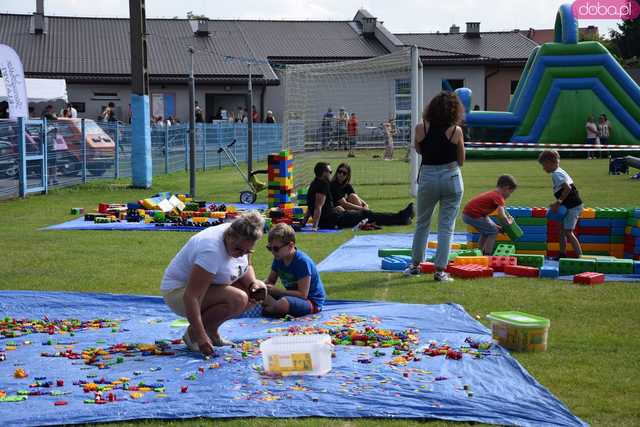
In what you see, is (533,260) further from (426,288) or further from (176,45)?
(176,45)

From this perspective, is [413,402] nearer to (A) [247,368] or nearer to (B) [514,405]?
(B) [514,405]

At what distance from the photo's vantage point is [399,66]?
70.8 feet

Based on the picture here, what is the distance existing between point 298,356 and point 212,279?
0.88 meters

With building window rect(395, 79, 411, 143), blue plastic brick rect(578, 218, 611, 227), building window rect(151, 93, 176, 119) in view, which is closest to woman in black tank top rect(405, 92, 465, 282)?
blue plastic brick rect(578, 218, 611, 227)

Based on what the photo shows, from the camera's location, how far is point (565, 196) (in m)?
11.3

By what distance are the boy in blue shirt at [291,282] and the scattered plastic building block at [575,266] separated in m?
3.50

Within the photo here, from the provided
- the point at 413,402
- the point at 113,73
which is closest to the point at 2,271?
the point at 413,402

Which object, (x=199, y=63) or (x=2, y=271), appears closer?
(x=2, y=271)

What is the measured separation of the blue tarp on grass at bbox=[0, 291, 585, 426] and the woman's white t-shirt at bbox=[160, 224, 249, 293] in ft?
1.78

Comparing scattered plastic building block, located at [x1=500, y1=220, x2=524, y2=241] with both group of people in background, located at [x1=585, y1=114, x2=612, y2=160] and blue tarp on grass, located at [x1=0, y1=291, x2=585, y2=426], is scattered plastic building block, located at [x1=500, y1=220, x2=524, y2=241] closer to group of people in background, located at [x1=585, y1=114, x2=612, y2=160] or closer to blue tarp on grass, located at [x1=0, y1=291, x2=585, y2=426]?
blue tarp on grass, located at [x1=0, y1=291, x2=585, y2=426]

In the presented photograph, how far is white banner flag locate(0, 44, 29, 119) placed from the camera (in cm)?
2278

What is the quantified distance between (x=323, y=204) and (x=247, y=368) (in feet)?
29.3

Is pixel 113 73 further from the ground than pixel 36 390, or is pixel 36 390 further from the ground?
pixel 113 73

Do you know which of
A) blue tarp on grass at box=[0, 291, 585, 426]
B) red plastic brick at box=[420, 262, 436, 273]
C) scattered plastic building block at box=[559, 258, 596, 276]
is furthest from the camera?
red plastic brick at box=[420, 262, 436, 273]
